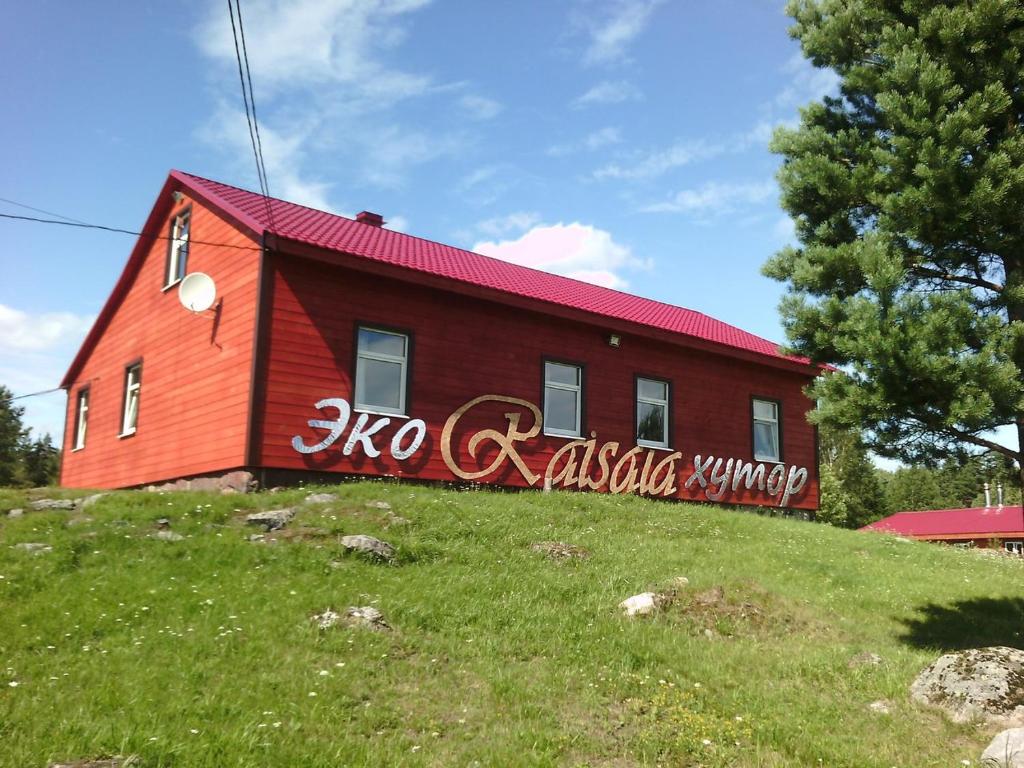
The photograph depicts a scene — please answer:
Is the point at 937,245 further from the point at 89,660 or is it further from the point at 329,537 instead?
the point at 89,660

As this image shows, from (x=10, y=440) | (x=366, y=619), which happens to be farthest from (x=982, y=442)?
(x=10, y=440)

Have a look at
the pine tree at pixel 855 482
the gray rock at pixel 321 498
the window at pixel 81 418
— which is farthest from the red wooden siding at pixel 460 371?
the pine tree at pixel 855 482

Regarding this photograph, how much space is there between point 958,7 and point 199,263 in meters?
15.1

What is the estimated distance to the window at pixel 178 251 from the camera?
66.0 feet

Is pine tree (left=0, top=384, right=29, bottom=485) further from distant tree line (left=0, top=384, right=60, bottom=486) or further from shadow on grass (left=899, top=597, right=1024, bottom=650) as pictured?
shadow on grass (left=899, top=597, right=1024, bottom=650)

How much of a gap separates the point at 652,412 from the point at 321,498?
385 inches

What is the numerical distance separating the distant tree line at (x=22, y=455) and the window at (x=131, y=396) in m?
30.1

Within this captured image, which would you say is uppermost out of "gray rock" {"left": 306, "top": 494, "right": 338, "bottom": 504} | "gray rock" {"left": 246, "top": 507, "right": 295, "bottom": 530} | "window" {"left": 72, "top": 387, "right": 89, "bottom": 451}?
"window" {"left": 72, "top": 387, "right": 89, "bottom": 451}

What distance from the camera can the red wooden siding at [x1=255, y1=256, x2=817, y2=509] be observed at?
51.9 ft

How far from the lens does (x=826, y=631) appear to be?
10.7 meters

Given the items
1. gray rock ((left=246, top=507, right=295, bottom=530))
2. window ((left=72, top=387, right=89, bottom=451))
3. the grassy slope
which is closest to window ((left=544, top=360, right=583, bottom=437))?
the grassy slope

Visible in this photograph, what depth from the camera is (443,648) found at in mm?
8562

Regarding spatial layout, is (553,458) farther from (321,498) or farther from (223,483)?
(223,483)

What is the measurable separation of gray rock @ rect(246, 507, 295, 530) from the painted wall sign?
2.74 metres
